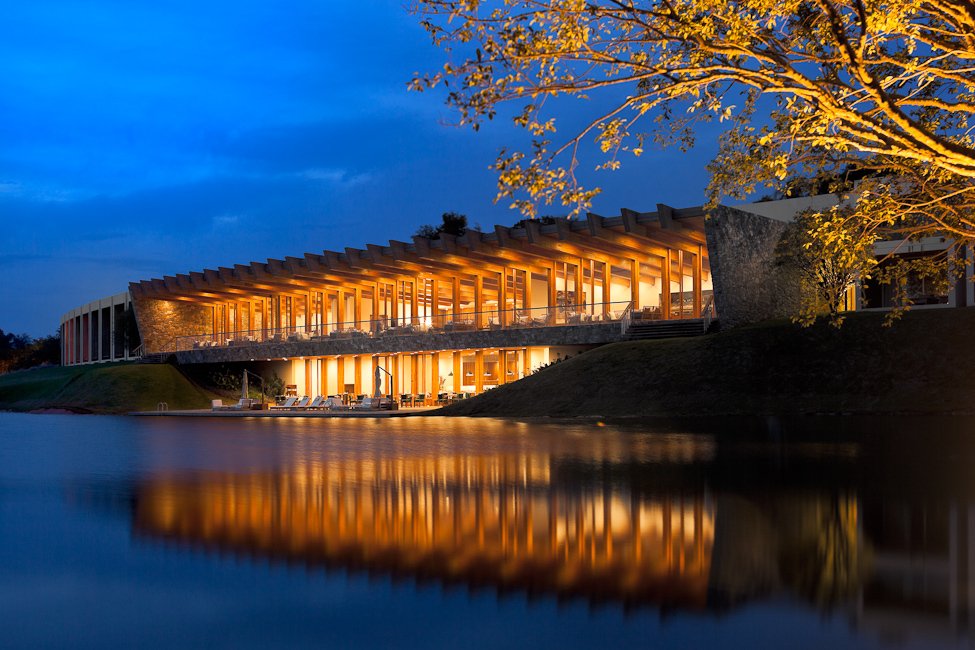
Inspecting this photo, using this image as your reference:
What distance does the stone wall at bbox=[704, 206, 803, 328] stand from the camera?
96.3 feet

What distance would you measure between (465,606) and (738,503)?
428cm

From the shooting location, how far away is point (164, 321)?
5416 cm

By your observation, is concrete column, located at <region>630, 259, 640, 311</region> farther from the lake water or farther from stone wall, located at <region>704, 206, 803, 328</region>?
the lake water

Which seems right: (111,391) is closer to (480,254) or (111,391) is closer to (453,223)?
(480,254)

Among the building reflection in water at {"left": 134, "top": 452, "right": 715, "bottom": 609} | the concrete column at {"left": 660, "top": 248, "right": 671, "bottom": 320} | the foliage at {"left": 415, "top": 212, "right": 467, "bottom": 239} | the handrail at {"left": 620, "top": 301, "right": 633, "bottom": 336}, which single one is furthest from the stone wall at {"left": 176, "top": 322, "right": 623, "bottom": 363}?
the building reflection in water at {"left": 134, "top": 452, "right": 715, "bottom": 609}

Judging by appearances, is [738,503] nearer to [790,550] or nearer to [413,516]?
[790,550]

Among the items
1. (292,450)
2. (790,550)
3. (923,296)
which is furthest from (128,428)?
(923,296)

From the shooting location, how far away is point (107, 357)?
6706cm

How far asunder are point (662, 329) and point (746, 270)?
3.74m

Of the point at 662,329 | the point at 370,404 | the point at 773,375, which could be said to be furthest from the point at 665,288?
the point at 370,404

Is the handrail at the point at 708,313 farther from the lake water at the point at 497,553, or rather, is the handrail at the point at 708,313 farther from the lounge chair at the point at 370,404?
the lake water at the point at 497,553

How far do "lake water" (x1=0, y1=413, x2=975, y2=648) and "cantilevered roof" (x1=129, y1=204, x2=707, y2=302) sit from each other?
65.6 feet

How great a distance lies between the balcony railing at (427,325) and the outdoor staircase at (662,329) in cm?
88

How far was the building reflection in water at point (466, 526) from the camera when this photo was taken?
5367mm
